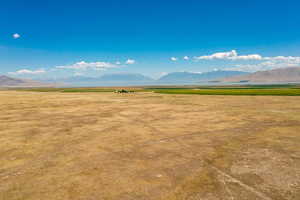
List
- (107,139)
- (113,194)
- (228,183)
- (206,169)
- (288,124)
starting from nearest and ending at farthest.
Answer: (113,194)
(228,183)
(206,169)
(107,139)
(288,124)

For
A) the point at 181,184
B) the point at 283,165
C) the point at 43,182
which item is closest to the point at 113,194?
the point at 181,184

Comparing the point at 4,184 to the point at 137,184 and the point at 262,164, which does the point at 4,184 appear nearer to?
the point at 137,184

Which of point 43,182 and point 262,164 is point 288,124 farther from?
point 43,182

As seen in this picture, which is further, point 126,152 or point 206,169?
point 126,152

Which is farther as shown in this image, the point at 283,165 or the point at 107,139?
the point at 107,139

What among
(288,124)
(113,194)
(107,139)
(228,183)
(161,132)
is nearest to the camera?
(113,194)

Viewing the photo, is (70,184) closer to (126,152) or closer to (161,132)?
Answer: (126,152)

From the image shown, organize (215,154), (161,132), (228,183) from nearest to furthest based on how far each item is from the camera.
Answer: (228,183) → (215,154) → (161,132)

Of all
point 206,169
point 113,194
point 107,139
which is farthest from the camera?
point 107,139

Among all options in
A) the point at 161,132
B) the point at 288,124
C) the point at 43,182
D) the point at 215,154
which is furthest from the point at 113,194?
the point at 288,124
